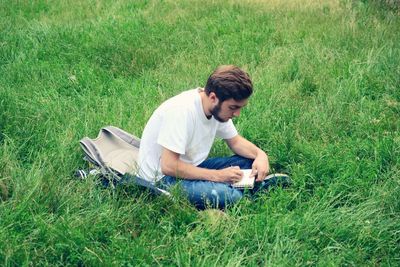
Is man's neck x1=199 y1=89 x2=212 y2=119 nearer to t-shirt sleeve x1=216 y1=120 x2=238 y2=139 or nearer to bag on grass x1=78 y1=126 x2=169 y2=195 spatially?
t-shirt sleeve x1=216 y1=120 x2=238 y2=139

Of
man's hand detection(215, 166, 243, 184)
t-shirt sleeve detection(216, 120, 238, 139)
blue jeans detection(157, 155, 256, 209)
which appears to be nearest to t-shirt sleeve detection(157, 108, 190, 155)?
blue jeans detection(157, 155, 256, 209)

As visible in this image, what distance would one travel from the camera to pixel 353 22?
7562mm

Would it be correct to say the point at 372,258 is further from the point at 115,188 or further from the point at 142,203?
the point at 115,188

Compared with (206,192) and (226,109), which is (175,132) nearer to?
(226,109)

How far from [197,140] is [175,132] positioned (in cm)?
29

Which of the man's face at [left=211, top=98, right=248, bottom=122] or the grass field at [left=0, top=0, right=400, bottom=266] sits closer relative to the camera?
the grass field at [left=0, top=0, right=400, bottom=266]

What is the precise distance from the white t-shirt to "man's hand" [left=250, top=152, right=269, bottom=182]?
0.35 metres

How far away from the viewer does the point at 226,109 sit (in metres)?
3.97

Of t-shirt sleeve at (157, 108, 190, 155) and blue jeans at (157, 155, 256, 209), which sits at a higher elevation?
t-shirt sleeve at (157, 108, 190, 155)

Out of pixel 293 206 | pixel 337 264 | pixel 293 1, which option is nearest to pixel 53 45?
pixel 293 1

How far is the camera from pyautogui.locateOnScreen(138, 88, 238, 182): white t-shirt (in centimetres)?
392

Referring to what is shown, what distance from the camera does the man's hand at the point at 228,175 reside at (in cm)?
415

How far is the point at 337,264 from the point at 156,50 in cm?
446

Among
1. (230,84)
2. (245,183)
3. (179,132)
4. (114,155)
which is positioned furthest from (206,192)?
(114,155)
